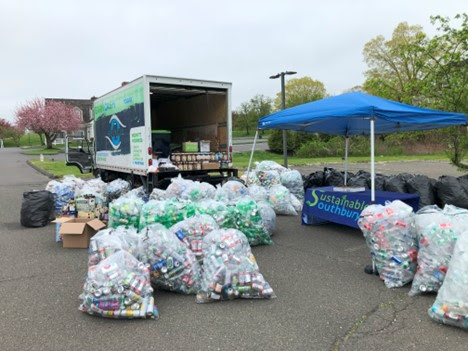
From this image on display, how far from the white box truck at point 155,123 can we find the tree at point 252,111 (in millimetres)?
38284

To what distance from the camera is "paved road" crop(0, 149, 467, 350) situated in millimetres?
2963

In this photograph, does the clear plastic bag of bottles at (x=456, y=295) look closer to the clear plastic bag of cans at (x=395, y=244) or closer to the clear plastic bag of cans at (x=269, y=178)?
the clear plastic bag of cans at (x=395, y=244)

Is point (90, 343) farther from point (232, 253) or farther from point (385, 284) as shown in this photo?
point (385, 284)

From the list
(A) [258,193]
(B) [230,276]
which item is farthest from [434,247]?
(A) [258,193]

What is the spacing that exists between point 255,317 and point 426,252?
5.85ft

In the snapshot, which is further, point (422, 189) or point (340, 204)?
point (422, 189)

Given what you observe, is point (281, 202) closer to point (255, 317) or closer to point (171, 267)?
point (171, 267)

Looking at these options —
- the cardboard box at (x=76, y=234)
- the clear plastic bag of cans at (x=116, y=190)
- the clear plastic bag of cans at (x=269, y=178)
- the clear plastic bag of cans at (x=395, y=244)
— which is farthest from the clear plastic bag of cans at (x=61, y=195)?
the clear plastic bag of cans at (x=395, y=244)

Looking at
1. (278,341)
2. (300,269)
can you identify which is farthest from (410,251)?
(278,341)

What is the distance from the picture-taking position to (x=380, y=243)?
4.07 metres

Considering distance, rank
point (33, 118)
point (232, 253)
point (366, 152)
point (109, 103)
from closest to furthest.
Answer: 1. point (232, 253)
2. point (109, 103)
3. point (366, 152)
4. point (33, 118)

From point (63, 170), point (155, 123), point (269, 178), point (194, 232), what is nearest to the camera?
point (194, 232)

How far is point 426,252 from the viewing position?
370 centimetres

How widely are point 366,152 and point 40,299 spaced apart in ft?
90.2
